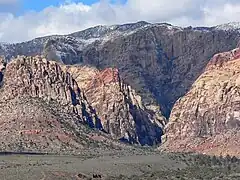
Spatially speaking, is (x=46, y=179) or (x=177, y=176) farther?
(x=177, y=176)

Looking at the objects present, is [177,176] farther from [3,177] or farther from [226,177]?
[3,177]

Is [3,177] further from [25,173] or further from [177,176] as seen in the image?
[177,176]

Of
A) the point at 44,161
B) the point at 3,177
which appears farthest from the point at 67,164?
the point at 3,177

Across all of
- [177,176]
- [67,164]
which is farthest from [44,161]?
[177,176]

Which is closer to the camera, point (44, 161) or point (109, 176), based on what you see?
point (109, 176)

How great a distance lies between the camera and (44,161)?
199875 millimetres

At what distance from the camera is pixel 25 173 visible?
17238 cm

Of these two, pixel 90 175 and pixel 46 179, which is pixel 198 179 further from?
pixel 46 179

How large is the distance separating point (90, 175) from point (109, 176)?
436 centimetres

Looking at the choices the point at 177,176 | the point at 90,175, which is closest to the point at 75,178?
the point at 90,175

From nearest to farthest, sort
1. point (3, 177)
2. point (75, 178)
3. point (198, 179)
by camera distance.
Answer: point (3, 177) → point (75, 178) → point (198, 179)

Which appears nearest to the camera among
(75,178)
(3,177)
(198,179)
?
(3,177)

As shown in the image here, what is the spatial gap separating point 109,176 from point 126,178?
3.77m

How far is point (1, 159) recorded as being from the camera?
198 metres
